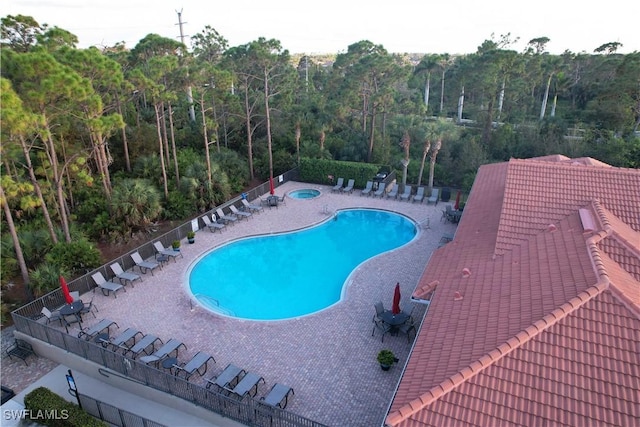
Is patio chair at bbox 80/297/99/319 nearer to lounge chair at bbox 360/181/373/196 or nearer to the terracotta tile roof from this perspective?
the terracotta tile roof

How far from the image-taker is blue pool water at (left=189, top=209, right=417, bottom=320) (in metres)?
15.8

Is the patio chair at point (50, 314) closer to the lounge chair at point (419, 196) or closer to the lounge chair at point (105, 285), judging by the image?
the lounge chair at point (105, 285)

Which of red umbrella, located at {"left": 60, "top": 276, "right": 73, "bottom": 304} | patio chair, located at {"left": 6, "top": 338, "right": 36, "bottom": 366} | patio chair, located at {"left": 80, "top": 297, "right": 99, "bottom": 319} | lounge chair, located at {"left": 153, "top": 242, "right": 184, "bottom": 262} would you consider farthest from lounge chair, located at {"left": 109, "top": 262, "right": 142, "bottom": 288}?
patio chair, located at {"left": 6, "top": 338, "right": 36, "bottom": 366}

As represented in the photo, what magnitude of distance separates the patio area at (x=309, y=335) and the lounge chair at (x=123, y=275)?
1.27ft

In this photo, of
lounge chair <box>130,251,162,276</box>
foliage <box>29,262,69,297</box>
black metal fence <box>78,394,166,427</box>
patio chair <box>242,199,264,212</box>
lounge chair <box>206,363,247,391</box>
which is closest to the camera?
black metal fence <box>78,394,166,427</box>

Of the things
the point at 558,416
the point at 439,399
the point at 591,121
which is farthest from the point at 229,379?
the point at 591,121

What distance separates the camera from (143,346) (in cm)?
1198

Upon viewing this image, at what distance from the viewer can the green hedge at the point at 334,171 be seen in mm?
28062

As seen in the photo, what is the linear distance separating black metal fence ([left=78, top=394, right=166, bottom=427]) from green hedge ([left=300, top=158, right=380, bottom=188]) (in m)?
21.5

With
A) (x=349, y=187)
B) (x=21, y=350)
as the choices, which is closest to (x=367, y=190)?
(x=349, y=187)

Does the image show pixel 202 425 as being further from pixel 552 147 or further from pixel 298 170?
pixel 552 147

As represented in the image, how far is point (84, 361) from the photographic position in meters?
11.8

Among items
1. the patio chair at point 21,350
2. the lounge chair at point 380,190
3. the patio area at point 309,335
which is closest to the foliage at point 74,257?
the patio area at point 309,335

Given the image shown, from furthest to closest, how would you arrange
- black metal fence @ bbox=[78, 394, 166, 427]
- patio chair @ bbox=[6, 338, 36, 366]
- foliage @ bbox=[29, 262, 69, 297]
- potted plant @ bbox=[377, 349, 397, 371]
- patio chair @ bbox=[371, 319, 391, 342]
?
foliage @ bbox=[29, 262, 69, 297], patio chair @ bbox=[371, 319, 391, 342], patio chair @ bbox=[6, 338, 36, 366], potted plant @ bbox=[377, 349, 397, 371], black metal fence @ bbox=[78, 394, 166, 427]
